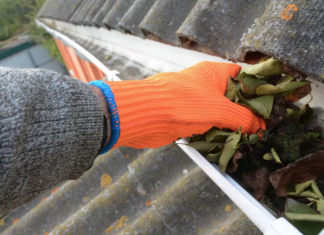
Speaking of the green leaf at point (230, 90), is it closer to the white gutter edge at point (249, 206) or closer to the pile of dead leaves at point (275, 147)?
the pile of dead leaves at point (275, 147)

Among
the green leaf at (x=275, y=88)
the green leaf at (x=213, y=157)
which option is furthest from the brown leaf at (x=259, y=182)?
the green leaf at (x=275, y=88)

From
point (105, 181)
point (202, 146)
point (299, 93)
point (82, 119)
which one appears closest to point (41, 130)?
point (82, 119)

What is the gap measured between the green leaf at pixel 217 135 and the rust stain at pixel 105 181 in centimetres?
70

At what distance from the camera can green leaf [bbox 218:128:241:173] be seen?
2.69 feet

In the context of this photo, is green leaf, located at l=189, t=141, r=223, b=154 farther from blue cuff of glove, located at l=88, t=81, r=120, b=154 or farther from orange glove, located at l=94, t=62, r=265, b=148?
blue cuff of glove, located at l=88, t=81, r=120, b=154

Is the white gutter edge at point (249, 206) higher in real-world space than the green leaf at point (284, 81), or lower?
lower

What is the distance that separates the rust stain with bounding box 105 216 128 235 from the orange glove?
0.47m

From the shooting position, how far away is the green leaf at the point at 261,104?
86 cm

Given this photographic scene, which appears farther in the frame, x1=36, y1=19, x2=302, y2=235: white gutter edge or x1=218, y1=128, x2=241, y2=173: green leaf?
x1=218, y1=128, x2=241, y2=173: green leaf

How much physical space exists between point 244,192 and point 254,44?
0.41 metres

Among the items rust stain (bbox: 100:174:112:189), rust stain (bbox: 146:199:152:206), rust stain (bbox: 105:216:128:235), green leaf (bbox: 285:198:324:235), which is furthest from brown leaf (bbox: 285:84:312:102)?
rust stain (bbox: 100:174:112:189)

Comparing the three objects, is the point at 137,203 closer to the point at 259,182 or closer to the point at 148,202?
the point at 148,202

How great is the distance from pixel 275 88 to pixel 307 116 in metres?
0.15

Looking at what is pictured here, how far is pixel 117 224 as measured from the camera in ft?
3.79
